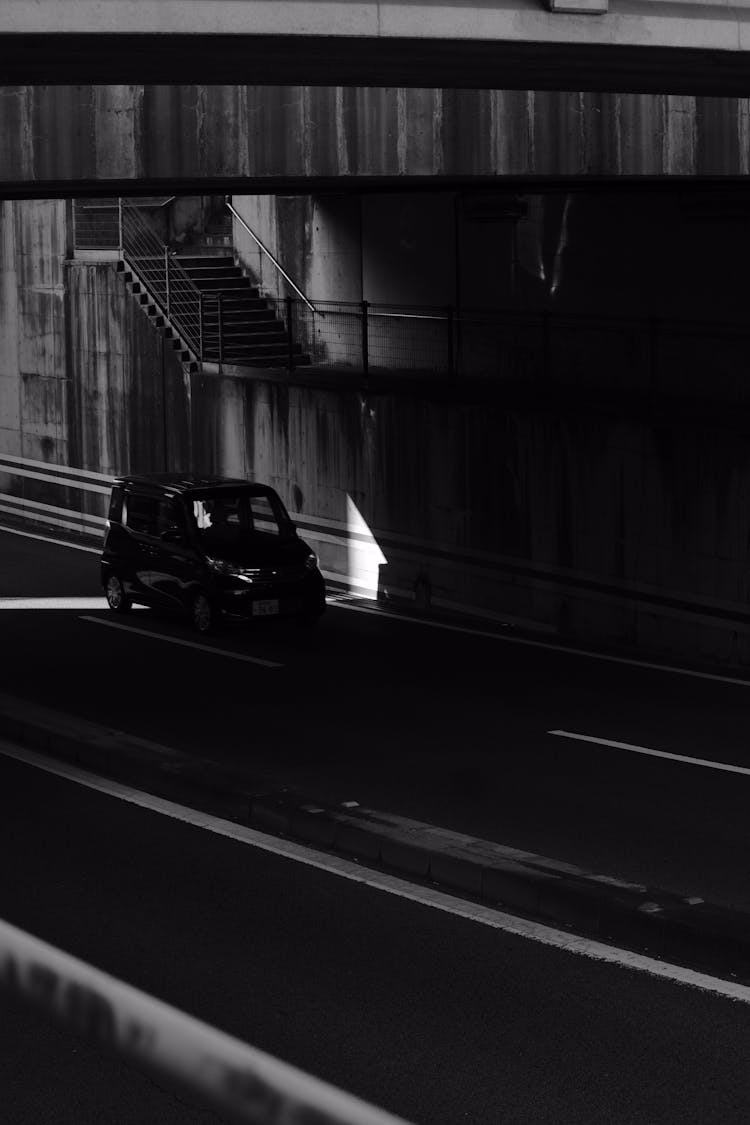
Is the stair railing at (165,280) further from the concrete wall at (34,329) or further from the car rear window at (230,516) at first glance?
the car rear window at (230,516)

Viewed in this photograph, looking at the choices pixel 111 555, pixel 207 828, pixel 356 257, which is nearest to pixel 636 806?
pixel 207 828

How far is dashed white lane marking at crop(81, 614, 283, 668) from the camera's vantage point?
59.0ft

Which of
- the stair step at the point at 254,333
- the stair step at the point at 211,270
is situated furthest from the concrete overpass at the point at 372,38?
the stair step at the point at 211,270

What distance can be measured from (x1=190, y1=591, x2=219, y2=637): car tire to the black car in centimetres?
1

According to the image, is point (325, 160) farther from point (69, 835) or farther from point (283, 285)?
point (283, 285)

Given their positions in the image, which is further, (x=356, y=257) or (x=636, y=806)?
(x=356, y=257)

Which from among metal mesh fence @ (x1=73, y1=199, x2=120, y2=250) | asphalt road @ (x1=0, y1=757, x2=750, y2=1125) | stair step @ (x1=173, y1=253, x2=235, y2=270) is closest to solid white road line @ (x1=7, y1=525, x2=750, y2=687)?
asphalt road @ (x1=0, y1=757, x2=750, y2=1125)

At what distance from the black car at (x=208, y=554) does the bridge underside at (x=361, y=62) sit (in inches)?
316

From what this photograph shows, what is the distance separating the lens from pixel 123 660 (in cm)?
1803

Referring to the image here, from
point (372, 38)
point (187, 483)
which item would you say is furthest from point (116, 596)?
point (372, 38)

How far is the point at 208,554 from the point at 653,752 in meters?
8.48

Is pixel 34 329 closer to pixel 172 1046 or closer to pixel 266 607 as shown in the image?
pixel 266 607

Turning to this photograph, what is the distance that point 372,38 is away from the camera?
32.6 feet

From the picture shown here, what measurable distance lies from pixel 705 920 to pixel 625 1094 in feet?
6.22
